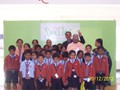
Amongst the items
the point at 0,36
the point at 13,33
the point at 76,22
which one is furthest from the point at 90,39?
the point at 0,36

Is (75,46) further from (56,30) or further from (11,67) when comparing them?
(11,67)

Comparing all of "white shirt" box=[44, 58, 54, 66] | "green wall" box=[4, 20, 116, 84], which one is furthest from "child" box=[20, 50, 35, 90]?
"green wall" box=[4, 20, 116, 84]

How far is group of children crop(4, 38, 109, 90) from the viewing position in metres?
4.91

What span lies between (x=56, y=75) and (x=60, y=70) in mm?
124

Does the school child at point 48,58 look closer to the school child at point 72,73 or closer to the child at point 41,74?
the child at point 41,74

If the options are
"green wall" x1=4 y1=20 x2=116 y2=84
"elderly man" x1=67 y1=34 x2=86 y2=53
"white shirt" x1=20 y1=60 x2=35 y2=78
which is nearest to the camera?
"white shirt" x1=20 y1=60 x2=35 y2=78

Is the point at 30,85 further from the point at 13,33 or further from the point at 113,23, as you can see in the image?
the point at 113,23

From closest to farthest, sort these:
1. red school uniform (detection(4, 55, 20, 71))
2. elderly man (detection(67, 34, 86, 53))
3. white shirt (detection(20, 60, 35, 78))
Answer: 1. white shirt (detection(20, 60, 35, 78))
2. red school uniform (detection(4, 55, 20, 71))
3. elderly man (detection(67, 34, 86, 53))

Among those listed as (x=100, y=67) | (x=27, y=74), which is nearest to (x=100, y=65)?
(x=100, y=67)

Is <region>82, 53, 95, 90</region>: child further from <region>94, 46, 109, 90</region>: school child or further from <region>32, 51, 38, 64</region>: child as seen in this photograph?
<region>32, 51, 38, 64</region>: child

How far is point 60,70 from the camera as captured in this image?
491 cm

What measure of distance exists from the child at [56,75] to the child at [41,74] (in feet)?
0.33

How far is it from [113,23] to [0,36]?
5.91 m

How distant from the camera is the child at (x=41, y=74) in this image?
16.1 feet
